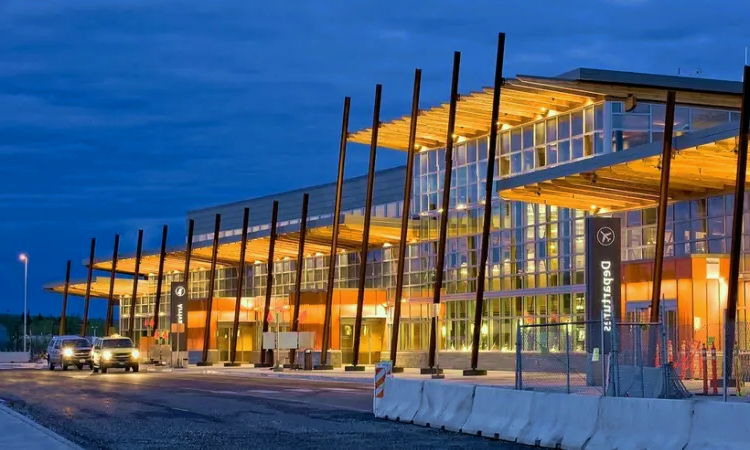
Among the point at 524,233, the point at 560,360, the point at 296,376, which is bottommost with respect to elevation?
the point at 296,376

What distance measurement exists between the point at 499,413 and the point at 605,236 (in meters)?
15.4

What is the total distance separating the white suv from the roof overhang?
72.7 feet

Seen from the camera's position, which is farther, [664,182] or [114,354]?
[114,354]

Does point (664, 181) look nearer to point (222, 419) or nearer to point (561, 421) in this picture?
point (222, 419)

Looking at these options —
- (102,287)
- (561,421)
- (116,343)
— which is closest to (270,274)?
(116,343)

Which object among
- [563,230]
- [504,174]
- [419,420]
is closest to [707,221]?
[563,230]

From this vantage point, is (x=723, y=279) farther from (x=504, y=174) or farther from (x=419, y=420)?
(x=419, y=420)

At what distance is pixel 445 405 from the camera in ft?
75.3

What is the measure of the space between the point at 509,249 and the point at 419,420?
33.6 m

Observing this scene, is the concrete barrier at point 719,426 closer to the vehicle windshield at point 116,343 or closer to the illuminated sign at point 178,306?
the vehicle windshield at point 116,343

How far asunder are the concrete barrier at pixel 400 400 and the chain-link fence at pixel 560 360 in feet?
6.65

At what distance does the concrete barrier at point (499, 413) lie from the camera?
20.0m

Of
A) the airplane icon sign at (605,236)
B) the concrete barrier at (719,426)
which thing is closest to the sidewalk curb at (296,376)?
the airplane icon sign at (605,236)

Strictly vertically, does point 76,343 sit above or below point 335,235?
below
